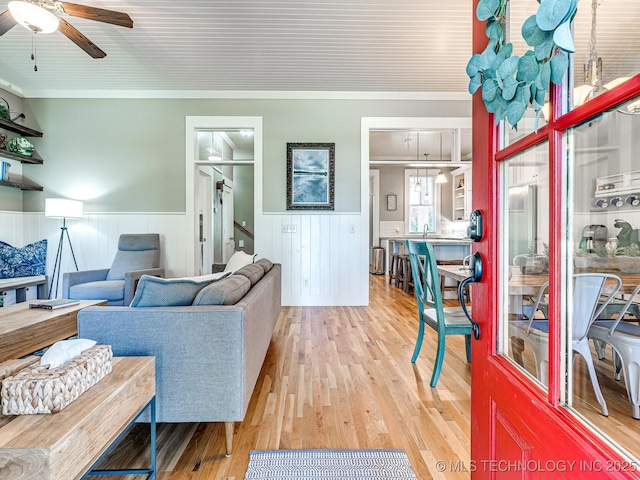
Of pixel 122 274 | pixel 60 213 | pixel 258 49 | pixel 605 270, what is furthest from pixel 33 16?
pixel 605 270

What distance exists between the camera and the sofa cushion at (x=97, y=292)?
3.12 meters

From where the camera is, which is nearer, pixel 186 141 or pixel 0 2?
pixel 0 2

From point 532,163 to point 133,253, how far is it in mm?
4207

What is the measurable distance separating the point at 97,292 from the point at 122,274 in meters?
0.53

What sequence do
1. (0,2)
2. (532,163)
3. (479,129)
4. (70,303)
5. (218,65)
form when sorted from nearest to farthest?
(532,163), (479,129), (70,303), (0,2), (218,65)

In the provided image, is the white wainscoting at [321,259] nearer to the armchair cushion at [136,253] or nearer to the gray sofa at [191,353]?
the armchair cushion at [136,253]

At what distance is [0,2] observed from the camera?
103 inches

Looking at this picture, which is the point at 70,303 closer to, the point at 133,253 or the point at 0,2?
the point at 133,253

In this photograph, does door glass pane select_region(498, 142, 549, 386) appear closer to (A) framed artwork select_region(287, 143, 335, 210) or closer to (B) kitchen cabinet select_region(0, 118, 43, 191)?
(A) framed artwork select_region(287, 143, 335, 210)

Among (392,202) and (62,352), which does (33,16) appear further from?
(392,202)

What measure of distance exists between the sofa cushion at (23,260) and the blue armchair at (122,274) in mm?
1040

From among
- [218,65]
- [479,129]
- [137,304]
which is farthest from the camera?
[218,65]

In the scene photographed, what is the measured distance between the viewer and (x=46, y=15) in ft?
6.82

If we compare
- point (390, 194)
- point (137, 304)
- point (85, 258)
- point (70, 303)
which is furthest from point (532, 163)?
point (390, 194)
